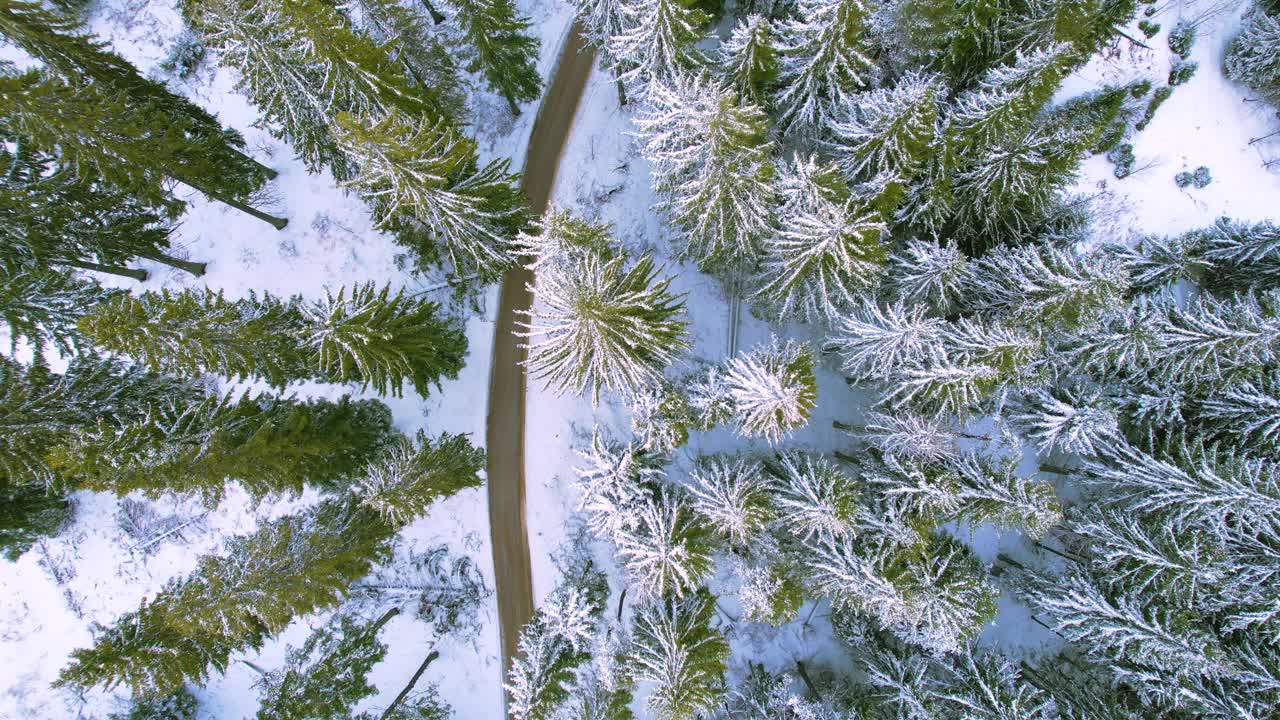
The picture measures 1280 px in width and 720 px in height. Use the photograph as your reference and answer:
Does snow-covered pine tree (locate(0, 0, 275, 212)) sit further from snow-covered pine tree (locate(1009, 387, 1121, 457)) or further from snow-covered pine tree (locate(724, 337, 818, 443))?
snow-covered pine tree (locate(1009, 387, 1121, 457))

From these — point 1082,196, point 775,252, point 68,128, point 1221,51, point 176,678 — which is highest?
point 68,128

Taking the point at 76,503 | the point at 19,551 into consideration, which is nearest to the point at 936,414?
the point at 76,503

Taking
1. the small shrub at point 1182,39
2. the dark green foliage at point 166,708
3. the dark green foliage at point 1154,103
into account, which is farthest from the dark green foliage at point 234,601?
the small shrub at point 1182,39

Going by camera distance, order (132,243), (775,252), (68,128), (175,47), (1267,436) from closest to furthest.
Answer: (68,128)
(775,252)
(1267,436)
(132,243)
(175,47)

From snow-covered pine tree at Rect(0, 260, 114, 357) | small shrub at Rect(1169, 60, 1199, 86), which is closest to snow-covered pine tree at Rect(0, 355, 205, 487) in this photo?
snow-covered pine tree at Rect(0, 260, 114, 357)

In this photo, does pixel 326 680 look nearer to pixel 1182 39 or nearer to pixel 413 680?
pixel 413 680

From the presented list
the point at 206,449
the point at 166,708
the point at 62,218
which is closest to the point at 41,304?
the point at 62,218

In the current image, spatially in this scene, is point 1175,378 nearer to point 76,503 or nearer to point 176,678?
point 176,678
